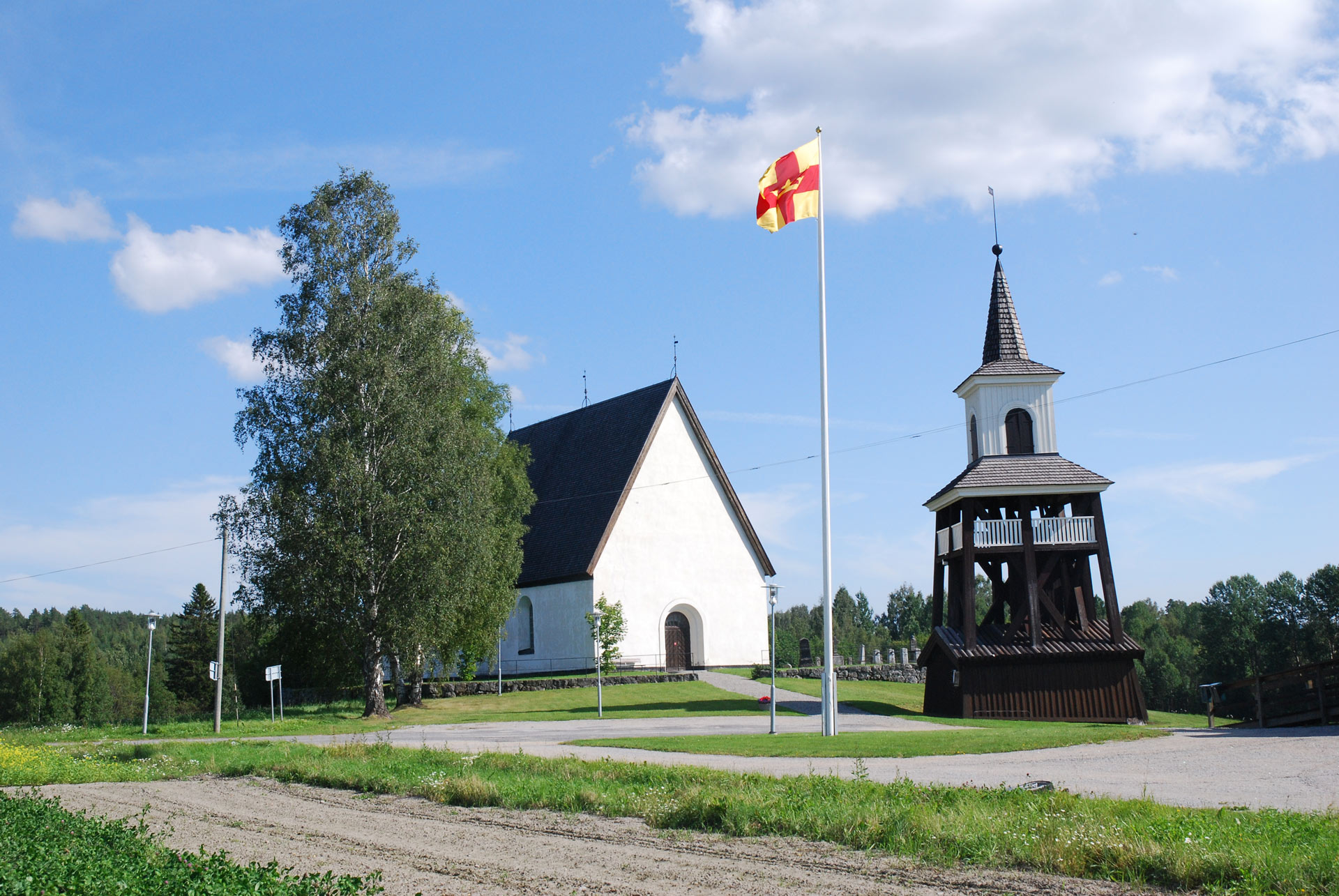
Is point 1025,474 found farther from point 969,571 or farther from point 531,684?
point 531,684

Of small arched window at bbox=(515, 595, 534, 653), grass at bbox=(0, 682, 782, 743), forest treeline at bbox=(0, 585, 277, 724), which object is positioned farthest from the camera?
forest treeline at bbox=(0, 585, 277, 724)

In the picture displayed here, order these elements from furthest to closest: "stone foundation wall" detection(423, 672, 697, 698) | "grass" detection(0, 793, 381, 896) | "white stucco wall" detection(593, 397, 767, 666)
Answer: "white stucco wall" detection(593, 397, 767, 666), "stone foundation wall" detection(423, 672, 697, 698), "grass" detection(0, 793, 381, 896)

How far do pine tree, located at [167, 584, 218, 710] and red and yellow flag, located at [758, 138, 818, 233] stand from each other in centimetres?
5875

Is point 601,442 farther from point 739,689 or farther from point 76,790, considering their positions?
point 76,790

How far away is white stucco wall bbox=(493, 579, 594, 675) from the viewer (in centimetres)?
4319

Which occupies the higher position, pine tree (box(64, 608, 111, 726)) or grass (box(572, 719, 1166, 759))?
grass (box(572, 719, 1166, 759))

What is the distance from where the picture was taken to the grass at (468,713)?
27.0m

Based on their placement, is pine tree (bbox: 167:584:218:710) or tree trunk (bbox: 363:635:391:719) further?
pine tree (bbox: 167:584:218:710)

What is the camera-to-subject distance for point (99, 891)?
655 cm

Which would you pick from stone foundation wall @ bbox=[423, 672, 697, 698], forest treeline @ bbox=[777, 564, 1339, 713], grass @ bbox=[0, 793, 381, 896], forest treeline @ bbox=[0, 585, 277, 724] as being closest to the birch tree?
stone foundation wall @ bbox=[423, 672, 697, 698]

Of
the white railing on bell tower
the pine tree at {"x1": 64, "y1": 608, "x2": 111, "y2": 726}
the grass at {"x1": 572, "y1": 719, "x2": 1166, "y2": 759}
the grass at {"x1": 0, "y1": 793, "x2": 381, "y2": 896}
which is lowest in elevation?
the pine tree at {"x1": 64, "y1": 608, "x2": 111, "y2": 726}

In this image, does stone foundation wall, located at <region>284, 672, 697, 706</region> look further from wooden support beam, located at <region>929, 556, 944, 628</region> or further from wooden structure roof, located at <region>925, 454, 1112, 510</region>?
wooden structure roof, located at <region>925, 454, 1112, 510</region>

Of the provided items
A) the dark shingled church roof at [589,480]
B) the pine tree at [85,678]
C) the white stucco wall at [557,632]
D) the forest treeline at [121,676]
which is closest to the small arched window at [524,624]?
the white stucco wall at [557,632]

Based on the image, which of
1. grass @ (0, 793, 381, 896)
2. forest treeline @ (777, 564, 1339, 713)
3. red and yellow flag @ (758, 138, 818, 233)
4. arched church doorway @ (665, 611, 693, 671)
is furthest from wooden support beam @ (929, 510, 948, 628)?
forest treeline @ (777, 564, 1339, 713)
